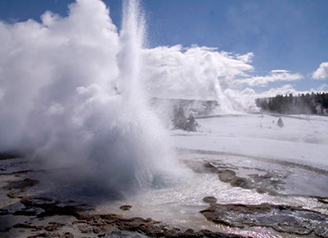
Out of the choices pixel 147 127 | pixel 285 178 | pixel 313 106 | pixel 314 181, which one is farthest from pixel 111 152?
pixel 313 106

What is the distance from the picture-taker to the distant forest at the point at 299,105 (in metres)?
46.2

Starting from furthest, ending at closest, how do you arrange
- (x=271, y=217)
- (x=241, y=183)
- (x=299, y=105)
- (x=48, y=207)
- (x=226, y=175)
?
(x=299, y=105) < (x=226, y=175) < (x=241, y=183) < (x=48, y=207) < (x=271, y=217)

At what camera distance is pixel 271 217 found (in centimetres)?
569

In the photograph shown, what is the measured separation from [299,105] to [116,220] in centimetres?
Result: 5393

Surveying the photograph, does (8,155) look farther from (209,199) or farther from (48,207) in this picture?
(209,199)

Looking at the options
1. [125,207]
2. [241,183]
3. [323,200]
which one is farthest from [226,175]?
[125,207]

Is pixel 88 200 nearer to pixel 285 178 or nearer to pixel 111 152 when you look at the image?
pixel 111 152

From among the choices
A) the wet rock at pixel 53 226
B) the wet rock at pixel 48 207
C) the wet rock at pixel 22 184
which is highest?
the wet rock at pixel 22 184

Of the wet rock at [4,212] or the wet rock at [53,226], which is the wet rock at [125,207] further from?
the wet rock at [4,212]

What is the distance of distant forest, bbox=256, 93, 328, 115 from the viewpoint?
46156 mm

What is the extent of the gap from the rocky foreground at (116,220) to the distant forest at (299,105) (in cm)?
4569

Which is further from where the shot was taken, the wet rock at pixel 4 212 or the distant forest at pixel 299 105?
the distant forest at pixel 299 105

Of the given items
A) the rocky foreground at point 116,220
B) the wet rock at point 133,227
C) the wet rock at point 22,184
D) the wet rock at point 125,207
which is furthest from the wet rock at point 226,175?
the wet rock at point 22,184

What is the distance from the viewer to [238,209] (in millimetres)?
6043
